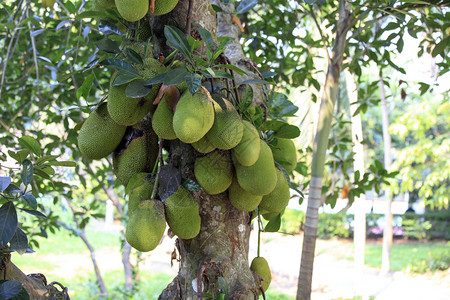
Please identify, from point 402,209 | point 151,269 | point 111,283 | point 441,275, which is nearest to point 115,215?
point 151,269

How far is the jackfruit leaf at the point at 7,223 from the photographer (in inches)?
28.6

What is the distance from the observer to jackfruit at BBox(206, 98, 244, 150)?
0.76 metres

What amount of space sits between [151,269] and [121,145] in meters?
5.62

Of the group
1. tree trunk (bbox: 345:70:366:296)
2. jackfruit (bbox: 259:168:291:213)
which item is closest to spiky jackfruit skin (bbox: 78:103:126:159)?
jackfruit (bbox: 259:168:291:213)

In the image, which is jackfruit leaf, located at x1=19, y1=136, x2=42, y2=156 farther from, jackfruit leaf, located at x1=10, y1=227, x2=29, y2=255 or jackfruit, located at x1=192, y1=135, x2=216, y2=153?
jackfruit, located at x1=192, y1=135, x2=216, y2=153

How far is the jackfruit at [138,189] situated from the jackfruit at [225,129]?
164 mm

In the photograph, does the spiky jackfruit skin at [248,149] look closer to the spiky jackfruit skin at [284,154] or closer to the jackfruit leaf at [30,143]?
the spiky jackfruit skin at [284,154]

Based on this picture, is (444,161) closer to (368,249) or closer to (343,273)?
(343,273)

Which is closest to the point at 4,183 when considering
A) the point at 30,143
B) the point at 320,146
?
the point at 30,143

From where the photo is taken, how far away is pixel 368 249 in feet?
27.0

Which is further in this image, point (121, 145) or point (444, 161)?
point (444, 161)

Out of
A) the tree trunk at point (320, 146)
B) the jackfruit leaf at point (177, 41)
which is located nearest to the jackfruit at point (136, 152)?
the jackfruit leaf at point (177, 41)

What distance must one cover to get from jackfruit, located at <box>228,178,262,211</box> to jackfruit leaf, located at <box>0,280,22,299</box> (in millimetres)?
440

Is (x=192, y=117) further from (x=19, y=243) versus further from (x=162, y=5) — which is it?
(x=19, y=243)
